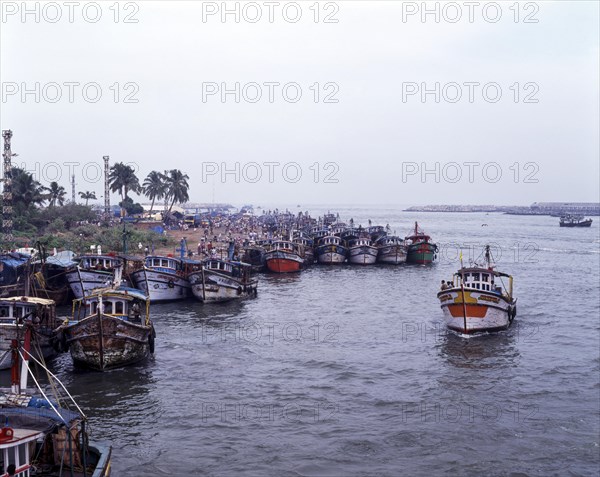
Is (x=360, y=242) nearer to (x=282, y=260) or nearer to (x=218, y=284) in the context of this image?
(x=282, y=260)

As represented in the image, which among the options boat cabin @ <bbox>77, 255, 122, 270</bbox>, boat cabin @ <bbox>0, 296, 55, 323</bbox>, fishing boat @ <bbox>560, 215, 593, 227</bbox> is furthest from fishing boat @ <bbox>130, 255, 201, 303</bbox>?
fishing boat @ <bbox>560, 215, 593, 227</bbox>

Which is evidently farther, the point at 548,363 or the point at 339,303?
the point at 339,303

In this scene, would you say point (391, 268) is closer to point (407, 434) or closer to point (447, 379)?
point (447, 379)

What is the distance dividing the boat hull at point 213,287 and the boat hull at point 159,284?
951 millimetres

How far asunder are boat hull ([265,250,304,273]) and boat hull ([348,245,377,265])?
9631 mm

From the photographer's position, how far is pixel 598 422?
20.1 m

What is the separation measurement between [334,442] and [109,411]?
7944mm

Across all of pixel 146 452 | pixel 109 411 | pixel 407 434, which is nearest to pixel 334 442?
pixel 407 434

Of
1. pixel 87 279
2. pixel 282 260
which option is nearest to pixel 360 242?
pixel 282 260

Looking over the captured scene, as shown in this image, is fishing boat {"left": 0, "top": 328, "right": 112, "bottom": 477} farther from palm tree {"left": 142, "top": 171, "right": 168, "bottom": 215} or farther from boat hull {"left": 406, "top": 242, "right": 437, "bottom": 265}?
palm tree {"left": 142, "top": 171, "right": 168, "bottom": 215}

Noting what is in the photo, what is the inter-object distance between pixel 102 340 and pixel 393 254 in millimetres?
47445

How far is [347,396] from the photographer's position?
891 inches

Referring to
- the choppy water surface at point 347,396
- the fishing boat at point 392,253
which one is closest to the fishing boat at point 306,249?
the fishing boat at point 392,253

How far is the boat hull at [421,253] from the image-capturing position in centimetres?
6912
